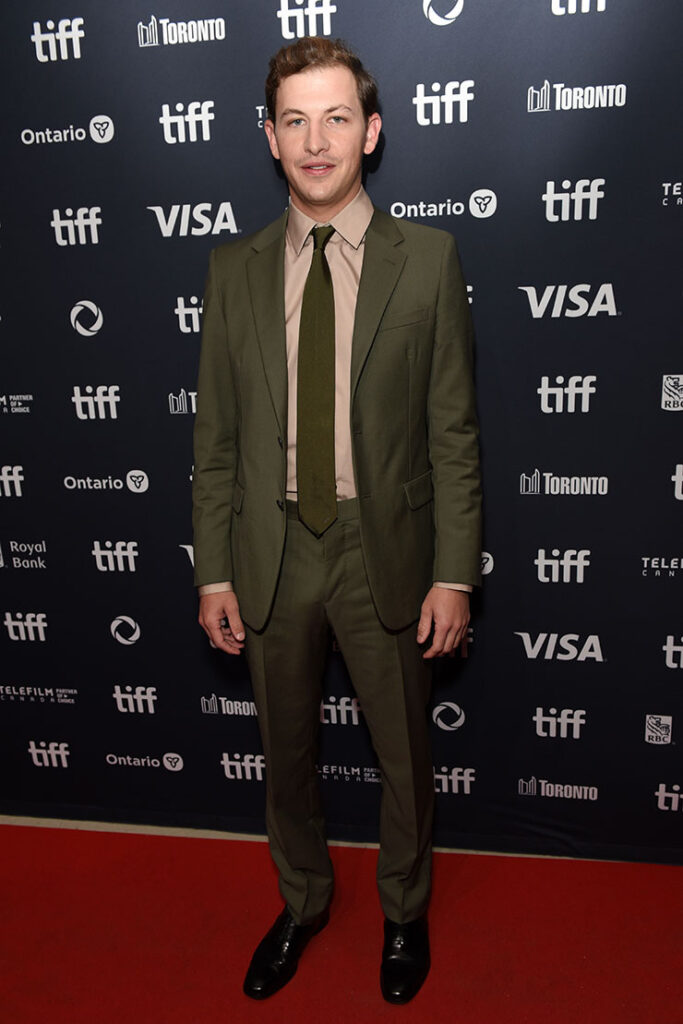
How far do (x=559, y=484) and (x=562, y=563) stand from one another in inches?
9.0

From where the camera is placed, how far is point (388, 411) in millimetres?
1811

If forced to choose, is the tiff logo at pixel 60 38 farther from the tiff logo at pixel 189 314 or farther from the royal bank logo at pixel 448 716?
the royal bank logo at pixel 448 716

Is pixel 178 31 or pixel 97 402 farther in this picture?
pixel 97 402

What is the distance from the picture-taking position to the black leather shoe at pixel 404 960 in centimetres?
204

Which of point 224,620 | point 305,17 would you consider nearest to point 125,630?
point 224,620

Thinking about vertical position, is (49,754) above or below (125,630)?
below

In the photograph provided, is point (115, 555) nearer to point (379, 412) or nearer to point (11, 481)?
point (11, 481)

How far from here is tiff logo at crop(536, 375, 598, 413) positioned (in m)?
2.19

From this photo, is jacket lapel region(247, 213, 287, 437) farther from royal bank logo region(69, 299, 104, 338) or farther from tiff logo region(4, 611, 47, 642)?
tiff logo region(4, 611, 47, 642)

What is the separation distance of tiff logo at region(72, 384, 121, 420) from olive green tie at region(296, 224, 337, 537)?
830 mm

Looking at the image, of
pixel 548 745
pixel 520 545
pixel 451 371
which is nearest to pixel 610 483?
pixel 520 545

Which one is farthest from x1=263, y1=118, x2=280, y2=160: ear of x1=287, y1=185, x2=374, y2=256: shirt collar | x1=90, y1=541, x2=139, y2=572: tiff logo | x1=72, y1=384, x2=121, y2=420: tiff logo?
x1=90, y1=541, x2=139, y2=572: tiff logo

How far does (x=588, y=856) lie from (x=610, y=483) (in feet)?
3.84

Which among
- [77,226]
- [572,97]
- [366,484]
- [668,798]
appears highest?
[572,97]
